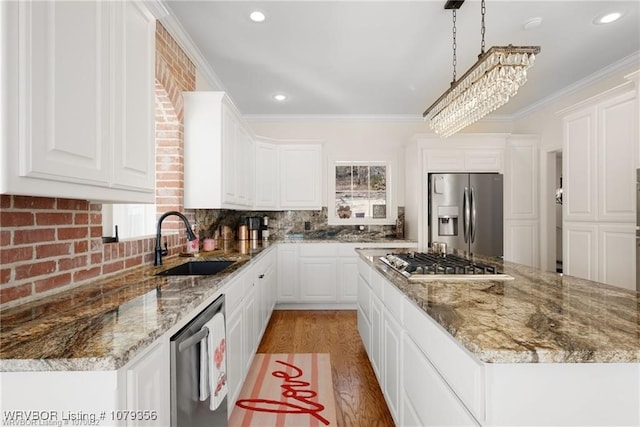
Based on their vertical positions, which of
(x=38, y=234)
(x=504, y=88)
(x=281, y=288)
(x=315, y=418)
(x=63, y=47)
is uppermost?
(x=504, y=88)

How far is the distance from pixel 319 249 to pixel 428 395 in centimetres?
316

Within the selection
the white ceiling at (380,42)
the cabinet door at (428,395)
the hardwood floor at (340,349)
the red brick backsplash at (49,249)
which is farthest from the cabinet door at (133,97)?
the hardwood floor at (340,349)

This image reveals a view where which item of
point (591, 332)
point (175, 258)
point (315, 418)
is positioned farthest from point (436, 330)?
point (175, 258)

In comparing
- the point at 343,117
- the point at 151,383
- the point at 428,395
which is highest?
the point at 343,117

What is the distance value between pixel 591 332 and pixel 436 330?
1.42 feet

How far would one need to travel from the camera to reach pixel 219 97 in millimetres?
2844

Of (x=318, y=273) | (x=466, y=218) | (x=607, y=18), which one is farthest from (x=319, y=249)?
(x=607, y=18)

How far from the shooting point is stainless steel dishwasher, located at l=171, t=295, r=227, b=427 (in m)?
1.16

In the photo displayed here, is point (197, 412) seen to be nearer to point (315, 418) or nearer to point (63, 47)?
point (315, 418)

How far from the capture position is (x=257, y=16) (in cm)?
247

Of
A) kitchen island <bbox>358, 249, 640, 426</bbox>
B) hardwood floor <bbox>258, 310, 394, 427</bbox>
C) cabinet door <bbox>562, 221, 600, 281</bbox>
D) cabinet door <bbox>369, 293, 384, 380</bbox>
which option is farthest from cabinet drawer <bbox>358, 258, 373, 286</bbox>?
cabinet door <bbox>562, 221, 600, 281</bbox>

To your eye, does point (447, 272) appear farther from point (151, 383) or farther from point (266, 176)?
point (266, 176)

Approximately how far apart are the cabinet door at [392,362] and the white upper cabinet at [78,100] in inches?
55.7

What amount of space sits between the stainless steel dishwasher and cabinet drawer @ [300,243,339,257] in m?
2.90
